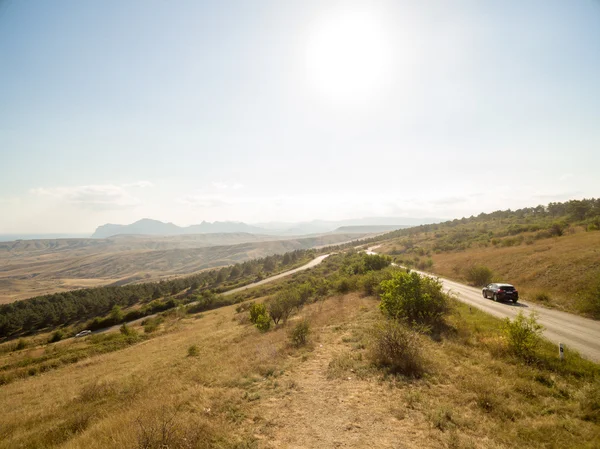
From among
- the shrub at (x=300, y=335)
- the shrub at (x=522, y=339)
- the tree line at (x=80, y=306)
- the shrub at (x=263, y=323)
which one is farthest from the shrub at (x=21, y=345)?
the shrub at (x=522, y=339)

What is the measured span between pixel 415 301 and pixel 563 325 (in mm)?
11357

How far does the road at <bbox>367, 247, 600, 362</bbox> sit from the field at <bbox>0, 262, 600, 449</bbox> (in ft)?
8.83

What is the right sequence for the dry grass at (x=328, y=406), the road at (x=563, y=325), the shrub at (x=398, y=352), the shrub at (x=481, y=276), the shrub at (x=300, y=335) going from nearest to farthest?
the dry grass at (x=328, y=406)
the shrub at (x=398, y=352)
the road at (x=563, y=325)
the shrub at (x=300, y=335)
the shrub at (x=481, y=276)

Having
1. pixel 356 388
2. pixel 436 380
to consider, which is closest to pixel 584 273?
pixel 436 380

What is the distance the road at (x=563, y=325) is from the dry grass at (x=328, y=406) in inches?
162

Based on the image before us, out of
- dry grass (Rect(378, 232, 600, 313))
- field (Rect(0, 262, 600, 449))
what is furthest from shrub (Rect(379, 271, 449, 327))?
dry grass (Rect(378, 232, 600, 313))

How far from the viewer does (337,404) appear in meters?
9.70

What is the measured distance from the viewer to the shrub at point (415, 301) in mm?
17594

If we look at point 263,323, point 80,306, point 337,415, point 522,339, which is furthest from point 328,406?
point 80,306

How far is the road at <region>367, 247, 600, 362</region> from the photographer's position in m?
14.3

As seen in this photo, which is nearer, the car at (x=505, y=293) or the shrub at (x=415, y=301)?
the shrub at (x=415, y=301)

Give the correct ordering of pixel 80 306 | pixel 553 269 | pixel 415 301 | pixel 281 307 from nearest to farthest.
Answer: pixel 415 301 < pixel 281 307 < pixel 553 269 < pixel 80 306

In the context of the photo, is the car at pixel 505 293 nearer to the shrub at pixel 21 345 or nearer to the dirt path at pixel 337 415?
the dirt path at pixel 337 415

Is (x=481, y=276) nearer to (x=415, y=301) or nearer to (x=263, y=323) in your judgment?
(x=415, y=301)
